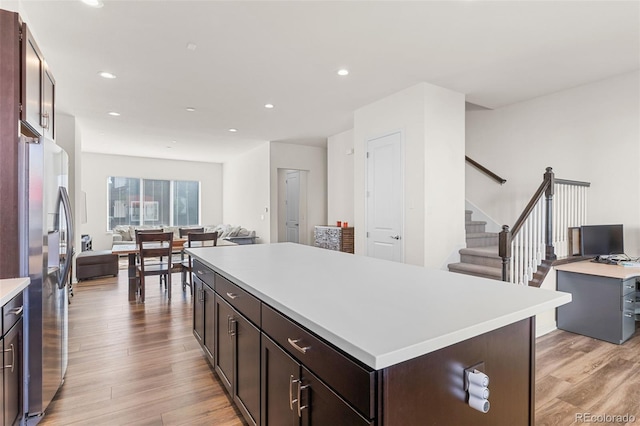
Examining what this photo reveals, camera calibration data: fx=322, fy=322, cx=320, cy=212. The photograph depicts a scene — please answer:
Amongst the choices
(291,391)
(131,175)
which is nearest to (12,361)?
(291,391)

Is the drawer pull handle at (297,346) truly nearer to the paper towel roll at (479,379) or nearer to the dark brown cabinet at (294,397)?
the dark brown cabinet at (294,397)

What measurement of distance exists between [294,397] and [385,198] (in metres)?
3.59

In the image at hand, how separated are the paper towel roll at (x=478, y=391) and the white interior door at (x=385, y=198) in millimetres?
3267

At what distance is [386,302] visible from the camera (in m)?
1.22

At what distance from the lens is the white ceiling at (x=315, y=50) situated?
2545 mm

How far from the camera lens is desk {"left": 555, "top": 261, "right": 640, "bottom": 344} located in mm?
3045

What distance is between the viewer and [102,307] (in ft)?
13.4

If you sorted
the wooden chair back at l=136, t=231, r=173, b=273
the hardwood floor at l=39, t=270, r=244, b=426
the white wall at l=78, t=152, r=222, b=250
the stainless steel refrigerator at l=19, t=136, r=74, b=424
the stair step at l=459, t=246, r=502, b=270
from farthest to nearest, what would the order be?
the white wall at l=78, t=152, r=222, b=250 < the wooden chair back at l=136, t=231, r=173, b=273 < the stair step at l=459, t=246, r=502, b=270 < the hardwood floor at l=39, t=270, r=244, b=426 < the stainless steel refrigerator at l=19, t=136, r=74, b=424

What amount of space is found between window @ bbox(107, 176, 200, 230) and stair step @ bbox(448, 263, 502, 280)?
28.0 ft

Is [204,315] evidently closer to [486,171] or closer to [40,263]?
[40,263]

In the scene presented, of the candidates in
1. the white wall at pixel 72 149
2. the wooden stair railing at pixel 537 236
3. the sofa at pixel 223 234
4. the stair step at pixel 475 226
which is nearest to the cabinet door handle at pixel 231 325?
the wooden stair railing at pixel 537 236

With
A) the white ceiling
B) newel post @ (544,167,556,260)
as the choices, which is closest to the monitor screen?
newel post @ (544,167,556,260)

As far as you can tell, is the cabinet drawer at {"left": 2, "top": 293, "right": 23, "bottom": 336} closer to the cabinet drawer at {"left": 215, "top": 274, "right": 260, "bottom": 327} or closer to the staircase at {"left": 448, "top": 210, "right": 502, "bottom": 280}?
the cabinet drawer at {"left": 215, "top": 274, "right": 260, "bottom": 327}

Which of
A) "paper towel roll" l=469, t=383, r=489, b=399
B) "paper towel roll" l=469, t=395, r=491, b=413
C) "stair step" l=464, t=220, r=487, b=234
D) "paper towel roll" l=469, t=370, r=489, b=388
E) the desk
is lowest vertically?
the desk
